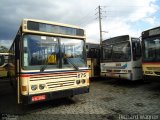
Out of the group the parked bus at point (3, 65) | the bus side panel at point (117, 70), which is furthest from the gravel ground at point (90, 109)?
the parked bus at point (3, 65)

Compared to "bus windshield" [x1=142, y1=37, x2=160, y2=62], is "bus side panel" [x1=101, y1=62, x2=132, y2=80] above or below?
below

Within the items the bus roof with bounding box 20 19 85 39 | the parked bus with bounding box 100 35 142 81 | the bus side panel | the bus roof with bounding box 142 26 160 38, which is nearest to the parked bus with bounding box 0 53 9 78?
the bus side panel

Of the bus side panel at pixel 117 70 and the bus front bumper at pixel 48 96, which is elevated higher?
the bus side panel at pixel 117 70

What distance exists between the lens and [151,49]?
9219 mm

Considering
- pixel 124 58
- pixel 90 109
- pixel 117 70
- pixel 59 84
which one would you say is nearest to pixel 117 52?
pixel 124 58

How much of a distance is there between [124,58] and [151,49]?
5.70ft

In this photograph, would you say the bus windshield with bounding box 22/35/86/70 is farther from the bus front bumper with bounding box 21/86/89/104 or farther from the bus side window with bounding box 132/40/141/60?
the bus side window with bounding box 132/40/141/60

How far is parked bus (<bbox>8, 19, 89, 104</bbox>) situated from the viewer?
5793mm

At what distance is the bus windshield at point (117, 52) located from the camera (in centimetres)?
1046

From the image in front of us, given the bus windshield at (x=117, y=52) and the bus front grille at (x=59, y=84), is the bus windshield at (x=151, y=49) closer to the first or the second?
the bus windshield at (x=117, y=52)

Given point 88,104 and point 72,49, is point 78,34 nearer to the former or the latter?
point 72,49

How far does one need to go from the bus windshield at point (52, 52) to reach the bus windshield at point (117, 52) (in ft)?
13.6

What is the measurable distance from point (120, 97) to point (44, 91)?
3649mm

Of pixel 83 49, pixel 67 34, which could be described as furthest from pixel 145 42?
pixel 67 34
